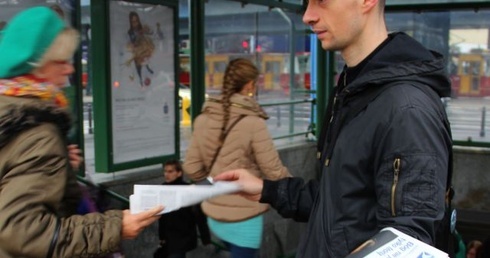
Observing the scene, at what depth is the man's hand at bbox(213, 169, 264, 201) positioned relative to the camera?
2.21m

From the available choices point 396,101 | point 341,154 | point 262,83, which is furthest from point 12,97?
point 262,83

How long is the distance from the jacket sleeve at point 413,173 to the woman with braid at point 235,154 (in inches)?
95.7

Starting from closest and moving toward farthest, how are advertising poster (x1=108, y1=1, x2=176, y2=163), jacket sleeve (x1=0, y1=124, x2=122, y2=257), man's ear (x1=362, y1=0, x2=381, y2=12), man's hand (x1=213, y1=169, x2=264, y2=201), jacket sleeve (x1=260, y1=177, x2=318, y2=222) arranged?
1. man's ear (x1=362, y1=0, x2=381, y2=12)
2. jacket sleeve (x1=0, y1=124, x2=122, y2=257)
3. jacket sleeve (x1=260, y1=177, x2=318, y2=222)
4. man's hand (x1=213, y1=169, x2=264, y2=201)
5. advertising poster (x1=108, y1=1, x2=176, y2=163)

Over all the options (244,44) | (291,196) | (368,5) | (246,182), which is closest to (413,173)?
(368,5)

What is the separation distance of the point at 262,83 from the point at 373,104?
6239mm

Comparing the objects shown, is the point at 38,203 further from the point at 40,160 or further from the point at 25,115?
the point at 25,115

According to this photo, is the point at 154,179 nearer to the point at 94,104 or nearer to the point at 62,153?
the point at 94,104

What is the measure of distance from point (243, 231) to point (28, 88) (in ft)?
7.54

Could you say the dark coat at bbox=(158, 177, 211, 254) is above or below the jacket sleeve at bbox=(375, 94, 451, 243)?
below

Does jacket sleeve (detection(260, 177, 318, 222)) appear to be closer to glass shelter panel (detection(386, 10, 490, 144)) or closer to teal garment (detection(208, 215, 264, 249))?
teal garment (detection(208, 215, 264, 249))

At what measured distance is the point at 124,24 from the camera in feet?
16.8

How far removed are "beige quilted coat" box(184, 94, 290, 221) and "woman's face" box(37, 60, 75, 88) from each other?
1.91m

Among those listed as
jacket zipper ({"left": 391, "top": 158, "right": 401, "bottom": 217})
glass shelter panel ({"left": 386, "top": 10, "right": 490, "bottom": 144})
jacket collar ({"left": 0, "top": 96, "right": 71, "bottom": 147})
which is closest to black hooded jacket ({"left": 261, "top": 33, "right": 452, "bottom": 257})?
jacket zipper ({"left": 391, "top": 158, "right": 401, "bottom": 217})

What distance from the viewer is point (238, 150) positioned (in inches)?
152
